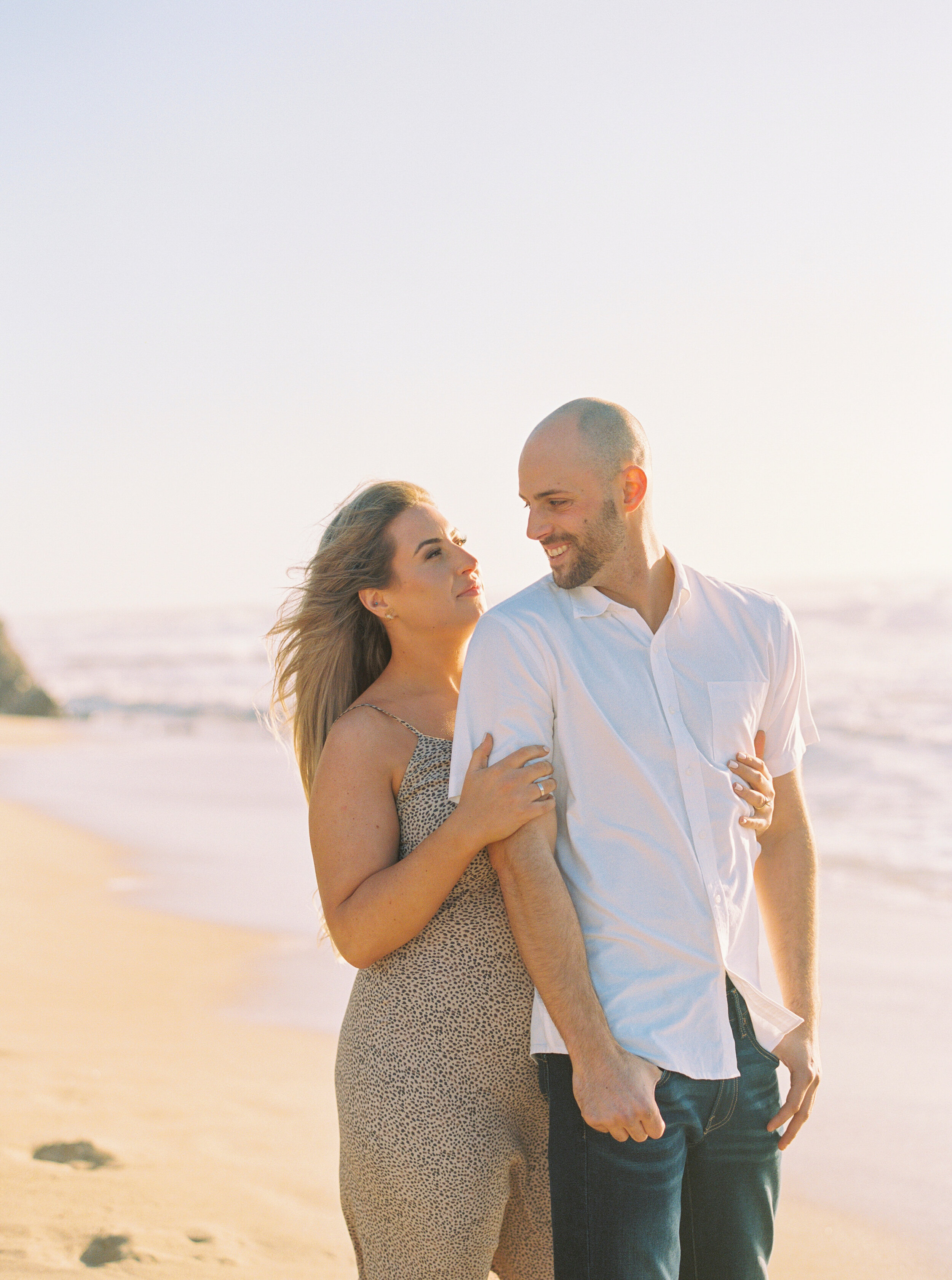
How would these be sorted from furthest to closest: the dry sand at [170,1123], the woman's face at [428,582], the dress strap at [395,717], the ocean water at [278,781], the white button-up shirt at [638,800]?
the ocean water at [278,781], the dry sand at [170,1123], the woman's face at [428,582], the dress strap at [395,717], the white button-up shirt at [638,800]

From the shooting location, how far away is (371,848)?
259cm

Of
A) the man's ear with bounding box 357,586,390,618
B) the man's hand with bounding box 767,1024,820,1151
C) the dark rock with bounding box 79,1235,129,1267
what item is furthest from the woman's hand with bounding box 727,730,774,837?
the dark rock with bounding box 79,1235,129,1267

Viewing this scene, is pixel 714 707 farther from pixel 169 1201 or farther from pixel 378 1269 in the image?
pixel 169 1201

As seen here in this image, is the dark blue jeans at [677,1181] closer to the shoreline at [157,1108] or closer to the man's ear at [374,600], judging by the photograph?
the man's ear at [374,600]

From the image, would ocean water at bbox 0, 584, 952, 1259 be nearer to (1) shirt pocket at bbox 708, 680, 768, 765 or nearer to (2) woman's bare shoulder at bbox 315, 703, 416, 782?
(2) woman's bare shoulder at bbox 315, 703, 416, 782

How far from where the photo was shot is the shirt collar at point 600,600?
7.97ft

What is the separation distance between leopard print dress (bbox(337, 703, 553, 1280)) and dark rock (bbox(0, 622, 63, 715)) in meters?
21.8

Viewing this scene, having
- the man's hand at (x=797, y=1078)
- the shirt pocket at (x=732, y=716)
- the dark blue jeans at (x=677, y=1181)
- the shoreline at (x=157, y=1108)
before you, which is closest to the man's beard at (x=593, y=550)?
the shirt pocket at (x=732, y=716)

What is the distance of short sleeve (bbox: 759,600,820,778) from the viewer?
8.57 ft

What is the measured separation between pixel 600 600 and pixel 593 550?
0.32ft

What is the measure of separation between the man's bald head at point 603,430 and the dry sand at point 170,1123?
2759mm

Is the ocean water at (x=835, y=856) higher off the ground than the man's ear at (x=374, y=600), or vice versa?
the man's ear at (x=374, y=600)

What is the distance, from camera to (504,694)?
234cm

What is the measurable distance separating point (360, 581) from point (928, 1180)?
3064 mm
